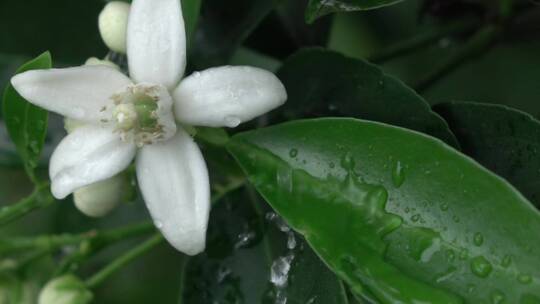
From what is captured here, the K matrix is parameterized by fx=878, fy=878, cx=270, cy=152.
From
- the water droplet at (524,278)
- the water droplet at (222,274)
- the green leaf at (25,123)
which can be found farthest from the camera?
the water droplet at (222,274)

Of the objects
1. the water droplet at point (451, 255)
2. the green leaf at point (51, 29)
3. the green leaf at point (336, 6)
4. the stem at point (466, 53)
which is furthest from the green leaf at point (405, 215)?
the green leaf at point (51, 29)

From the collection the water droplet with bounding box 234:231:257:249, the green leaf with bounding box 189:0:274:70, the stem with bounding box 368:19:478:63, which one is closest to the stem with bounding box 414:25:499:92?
the stem with bounding box 368:19:478:63

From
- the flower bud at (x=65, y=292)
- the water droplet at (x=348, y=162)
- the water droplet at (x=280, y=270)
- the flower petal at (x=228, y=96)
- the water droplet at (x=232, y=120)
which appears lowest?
the flower bud at (x=65, y=292)

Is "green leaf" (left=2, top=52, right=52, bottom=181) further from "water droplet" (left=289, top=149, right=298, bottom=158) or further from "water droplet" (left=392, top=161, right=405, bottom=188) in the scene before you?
"water droplet" (left=392, top=161, right=405, bottom=188)

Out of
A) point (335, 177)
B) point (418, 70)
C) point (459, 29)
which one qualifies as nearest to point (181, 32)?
point (335, 177)

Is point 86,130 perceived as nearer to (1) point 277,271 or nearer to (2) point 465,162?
(1) point 277,271

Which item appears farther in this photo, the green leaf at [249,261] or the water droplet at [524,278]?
the green leaf at [249,261]

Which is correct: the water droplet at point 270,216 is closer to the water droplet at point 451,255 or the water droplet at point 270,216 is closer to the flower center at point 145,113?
the flower center at point 145,113
